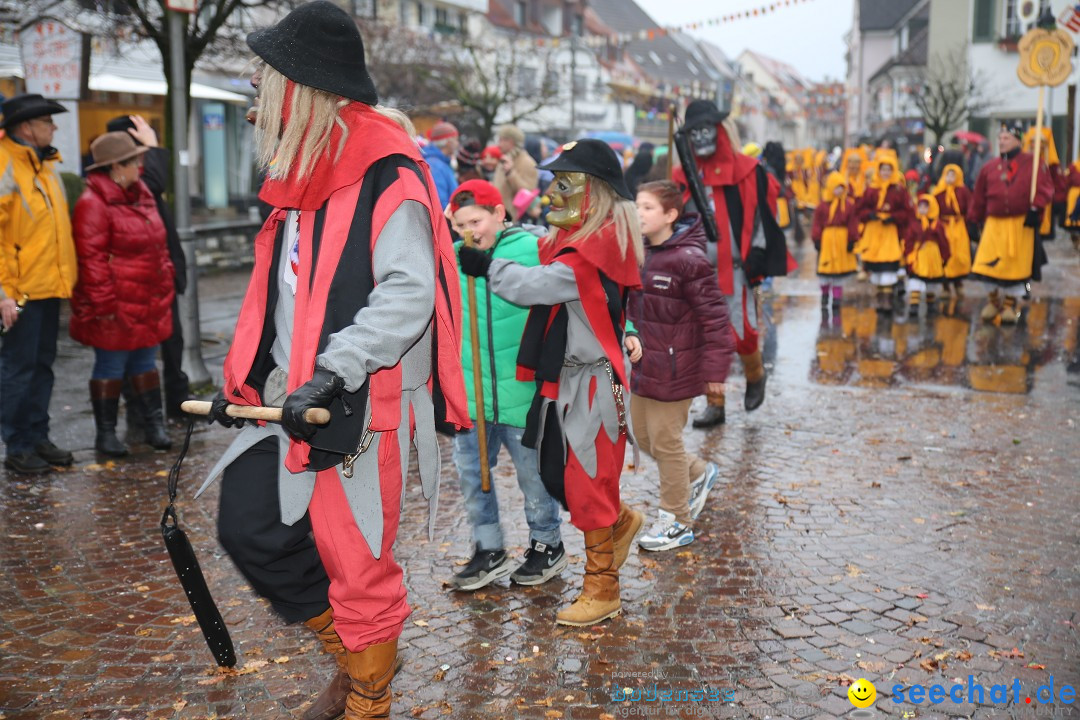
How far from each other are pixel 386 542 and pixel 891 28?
72.1 metres

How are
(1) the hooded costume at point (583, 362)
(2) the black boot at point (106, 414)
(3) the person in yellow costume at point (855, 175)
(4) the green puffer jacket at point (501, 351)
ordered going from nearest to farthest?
(1) the hooded costume at point (583, 362)
(4) the green puffer jacket at point (501, 351)
(2) the black boot at point (106, 414)
(3) the person in yellow costume at point (855, 175)

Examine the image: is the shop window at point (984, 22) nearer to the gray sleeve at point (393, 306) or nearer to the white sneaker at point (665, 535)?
the white sneaker at point (665, 535)

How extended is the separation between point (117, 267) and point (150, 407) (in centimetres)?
95

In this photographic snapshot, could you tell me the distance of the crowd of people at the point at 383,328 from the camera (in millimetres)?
2943

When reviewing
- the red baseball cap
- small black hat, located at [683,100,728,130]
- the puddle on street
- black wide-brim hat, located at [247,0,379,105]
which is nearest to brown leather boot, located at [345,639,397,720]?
black wide-brim hat, located at [247,0,379,105]

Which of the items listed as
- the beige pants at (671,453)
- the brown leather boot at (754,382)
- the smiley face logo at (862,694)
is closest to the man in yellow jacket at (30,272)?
the beige pants at (671,453)

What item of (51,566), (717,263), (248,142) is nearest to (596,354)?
(51,566)

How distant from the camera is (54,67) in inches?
365

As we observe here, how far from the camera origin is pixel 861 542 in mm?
5363

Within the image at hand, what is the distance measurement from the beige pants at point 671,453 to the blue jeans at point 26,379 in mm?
3744

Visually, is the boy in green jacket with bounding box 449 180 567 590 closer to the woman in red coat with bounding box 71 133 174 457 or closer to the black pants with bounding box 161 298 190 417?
the woman in red coat with bounding box 71 133 174 457

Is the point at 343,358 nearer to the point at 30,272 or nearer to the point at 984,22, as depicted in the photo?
the point at 30,272

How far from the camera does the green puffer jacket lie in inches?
181

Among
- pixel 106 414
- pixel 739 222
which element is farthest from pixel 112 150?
pixel 739 222
